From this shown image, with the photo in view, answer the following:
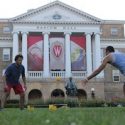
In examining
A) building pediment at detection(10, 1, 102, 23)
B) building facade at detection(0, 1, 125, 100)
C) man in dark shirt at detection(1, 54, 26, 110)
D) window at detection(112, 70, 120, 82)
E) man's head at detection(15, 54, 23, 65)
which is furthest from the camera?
window at detection(112, 70, 120, 82)

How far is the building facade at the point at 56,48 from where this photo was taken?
179ft

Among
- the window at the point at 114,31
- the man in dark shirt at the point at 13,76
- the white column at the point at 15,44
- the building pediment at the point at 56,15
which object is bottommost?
the man in dark shirt at the point at 13,76

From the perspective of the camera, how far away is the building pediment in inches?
2238

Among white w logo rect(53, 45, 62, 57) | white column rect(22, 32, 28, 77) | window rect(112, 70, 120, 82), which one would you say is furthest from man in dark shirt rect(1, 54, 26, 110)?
window rect(112, 70, 120, 82)

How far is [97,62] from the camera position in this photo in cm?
5644

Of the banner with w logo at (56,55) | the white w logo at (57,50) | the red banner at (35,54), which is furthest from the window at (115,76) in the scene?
the red banner at (35,54)

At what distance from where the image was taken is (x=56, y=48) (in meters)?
54.6

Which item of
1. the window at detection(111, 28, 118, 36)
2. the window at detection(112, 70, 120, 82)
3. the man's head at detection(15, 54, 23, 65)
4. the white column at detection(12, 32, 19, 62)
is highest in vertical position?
the window at detection(111, 28, 118, 36)

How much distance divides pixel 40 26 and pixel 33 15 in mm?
1857

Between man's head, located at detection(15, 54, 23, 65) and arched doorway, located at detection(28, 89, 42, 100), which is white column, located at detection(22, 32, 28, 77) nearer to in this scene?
arched doorway, located at detection(28, 89, 42, 100)

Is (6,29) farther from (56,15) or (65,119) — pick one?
(65,119)

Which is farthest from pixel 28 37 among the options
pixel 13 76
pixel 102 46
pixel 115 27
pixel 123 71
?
pixel 123 71

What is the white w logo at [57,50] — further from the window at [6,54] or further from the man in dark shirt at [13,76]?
the man in dark shirt at [13,76]

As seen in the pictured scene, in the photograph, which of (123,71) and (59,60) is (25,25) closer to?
(59,60)
